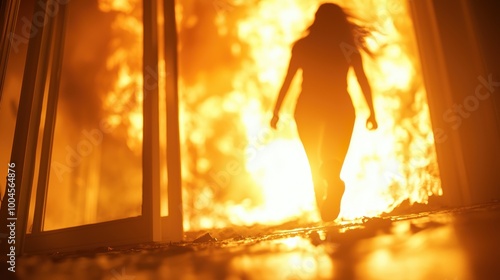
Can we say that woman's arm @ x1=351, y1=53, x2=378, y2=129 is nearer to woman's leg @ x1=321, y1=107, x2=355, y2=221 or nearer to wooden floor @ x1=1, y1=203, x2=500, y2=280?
woman's leg @ x1=321, y1=107, x2=355, y2=221

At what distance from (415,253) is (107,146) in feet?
7.56

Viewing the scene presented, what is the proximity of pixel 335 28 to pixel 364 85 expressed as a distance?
44cm

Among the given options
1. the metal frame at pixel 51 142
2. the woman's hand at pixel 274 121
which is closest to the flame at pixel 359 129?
the woman's hand at pixel 274 121

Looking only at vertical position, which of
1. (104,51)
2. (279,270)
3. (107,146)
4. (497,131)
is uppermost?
(104,51)

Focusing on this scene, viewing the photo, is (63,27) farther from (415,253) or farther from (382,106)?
(415,253)

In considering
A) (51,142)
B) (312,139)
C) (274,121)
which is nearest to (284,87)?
(274,121)

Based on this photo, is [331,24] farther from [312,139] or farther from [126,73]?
[126,73]

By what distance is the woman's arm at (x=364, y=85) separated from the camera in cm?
208

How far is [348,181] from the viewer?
216 cm

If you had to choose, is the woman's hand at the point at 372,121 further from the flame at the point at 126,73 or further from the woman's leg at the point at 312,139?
the flame at the point at 126,73

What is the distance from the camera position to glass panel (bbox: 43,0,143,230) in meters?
2.28

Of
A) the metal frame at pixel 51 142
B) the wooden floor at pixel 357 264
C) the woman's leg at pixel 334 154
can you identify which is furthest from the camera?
the woman's leg at pixel 334 154

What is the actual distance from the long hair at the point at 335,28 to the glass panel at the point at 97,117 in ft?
3.84

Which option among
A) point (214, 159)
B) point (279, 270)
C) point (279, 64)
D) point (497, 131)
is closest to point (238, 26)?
point (279, 64)
